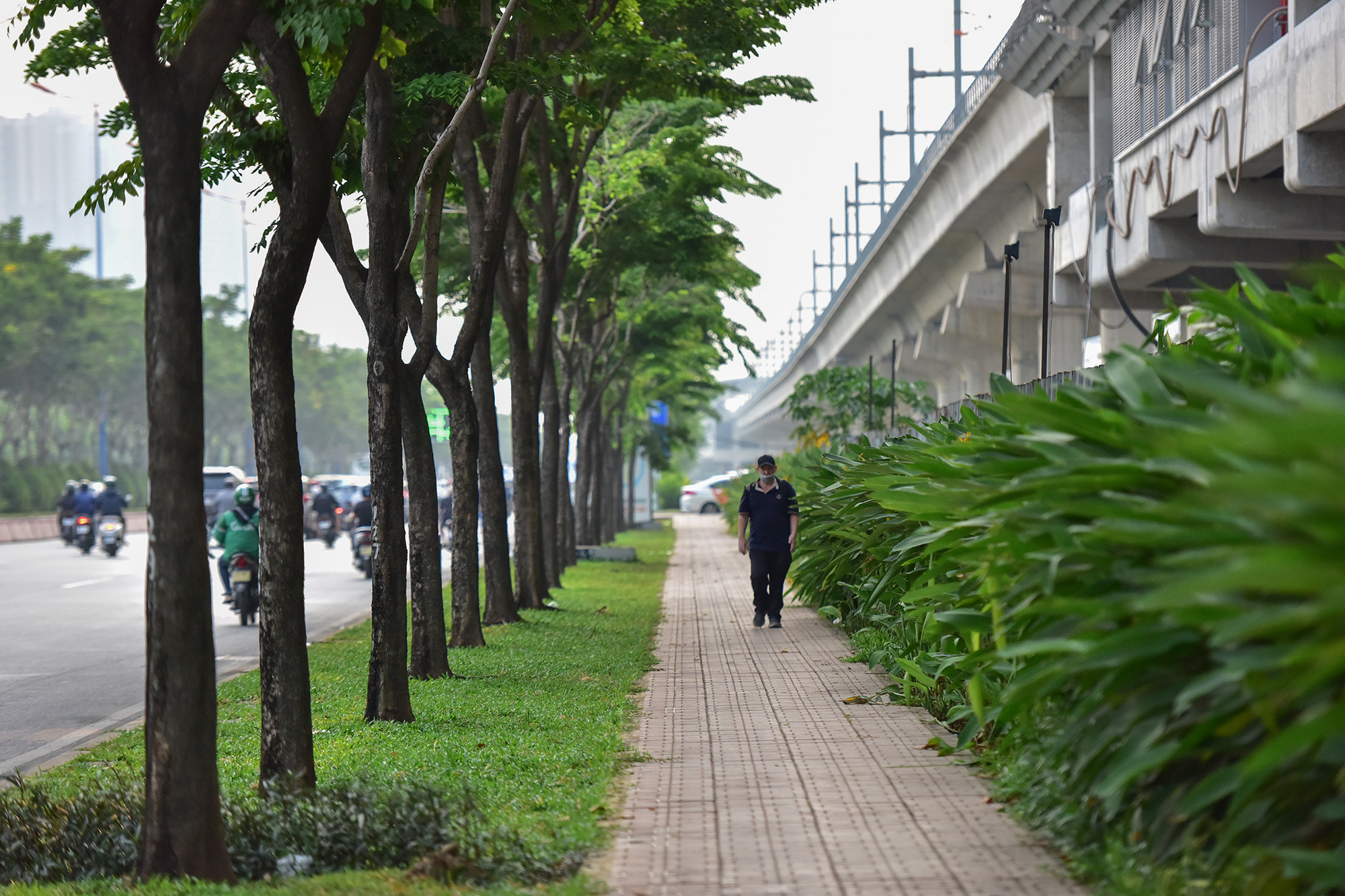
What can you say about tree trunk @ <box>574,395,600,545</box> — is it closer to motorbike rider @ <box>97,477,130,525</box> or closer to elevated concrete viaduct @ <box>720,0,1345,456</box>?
elevated concrete viaduct @ <box>720,0,1345,456</box>

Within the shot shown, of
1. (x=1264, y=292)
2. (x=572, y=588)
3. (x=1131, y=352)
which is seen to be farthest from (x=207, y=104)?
(x=572, y=588)

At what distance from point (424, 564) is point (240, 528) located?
6.84 m

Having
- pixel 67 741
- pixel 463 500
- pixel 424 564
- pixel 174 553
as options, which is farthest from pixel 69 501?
pixel 174 553

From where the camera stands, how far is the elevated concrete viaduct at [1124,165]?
1399cm

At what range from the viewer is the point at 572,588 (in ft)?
73.8

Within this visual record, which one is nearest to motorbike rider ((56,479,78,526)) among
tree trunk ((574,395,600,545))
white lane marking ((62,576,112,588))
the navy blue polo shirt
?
white lane marking ((62,576,112,588))

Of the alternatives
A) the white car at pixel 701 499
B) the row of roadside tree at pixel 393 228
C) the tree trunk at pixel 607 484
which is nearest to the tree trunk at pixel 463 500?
the row of roadside tree at pixel 393 228

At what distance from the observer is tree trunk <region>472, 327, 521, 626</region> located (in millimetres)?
16344

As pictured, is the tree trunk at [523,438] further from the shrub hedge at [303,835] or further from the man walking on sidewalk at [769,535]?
the shrub hedge at [303,835]

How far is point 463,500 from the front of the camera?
13773mm

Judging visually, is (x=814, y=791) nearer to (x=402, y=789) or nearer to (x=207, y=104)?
(x=402, y=789)

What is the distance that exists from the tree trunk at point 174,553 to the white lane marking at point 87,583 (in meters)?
19.1

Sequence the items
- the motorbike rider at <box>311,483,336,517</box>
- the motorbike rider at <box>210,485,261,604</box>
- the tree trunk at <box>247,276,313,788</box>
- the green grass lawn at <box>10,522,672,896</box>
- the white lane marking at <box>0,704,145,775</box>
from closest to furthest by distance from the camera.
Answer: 1. the green grass lawn at <box>10,522,672,896</box>
2. the tree trunk at <box>247,276,313,788</box>
3. the white lane marking at <box>0,704,145,775</box>
4. the motorbike rider at <box>210,485,261,604</box>
5. the motorbike rider at <box>311,483,336,517</box>

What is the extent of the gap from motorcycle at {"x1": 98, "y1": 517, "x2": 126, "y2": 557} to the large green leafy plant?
27.9m
